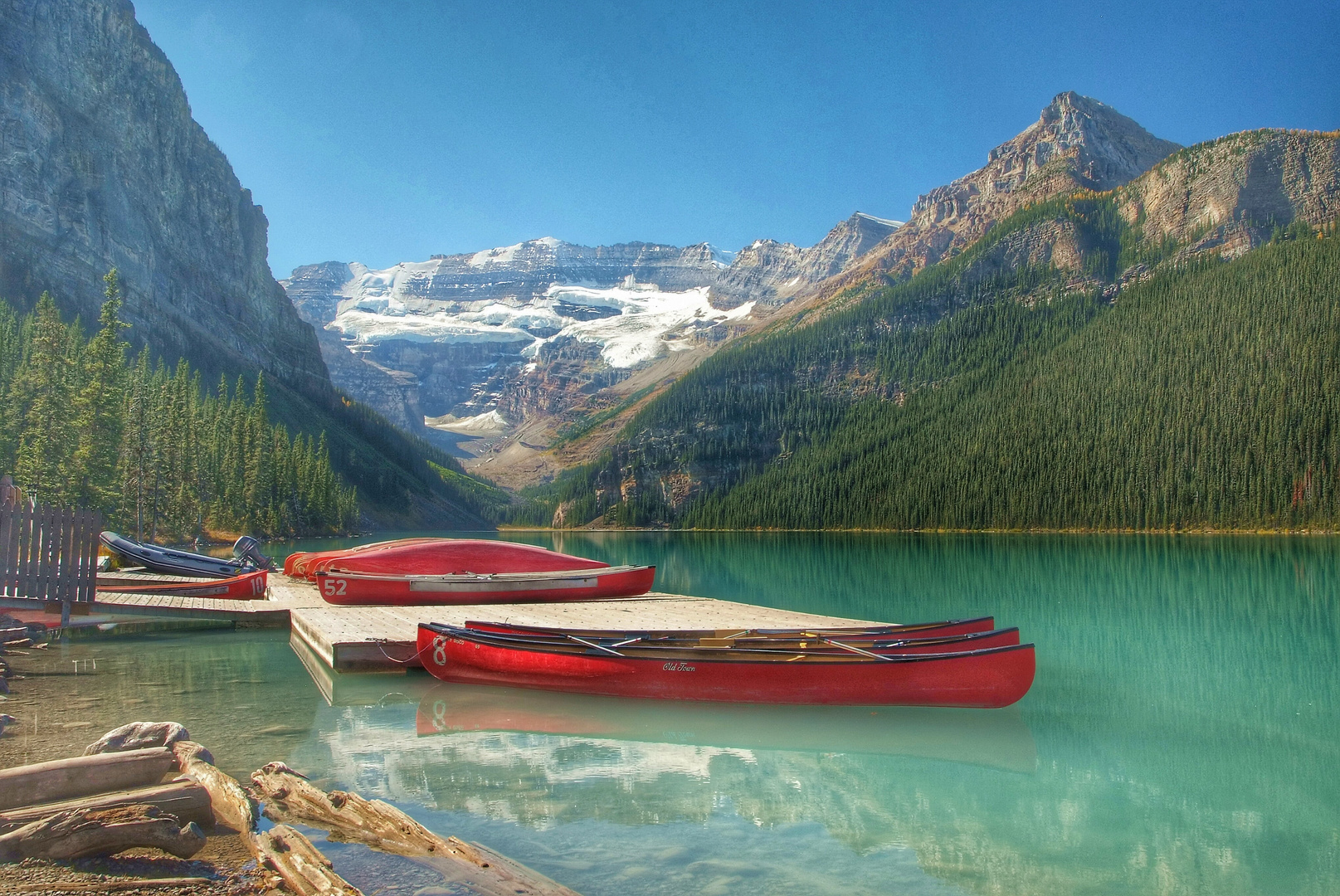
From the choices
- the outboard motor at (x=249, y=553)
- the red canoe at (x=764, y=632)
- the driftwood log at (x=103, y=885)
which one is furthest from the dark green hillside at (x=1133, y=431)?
the driftwood log at (x=103, y=885)

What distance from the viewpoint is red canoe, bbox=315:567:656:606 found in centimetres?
2677

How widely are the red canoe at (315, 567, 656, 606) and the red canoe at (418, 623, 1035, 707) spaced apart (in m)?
11.9

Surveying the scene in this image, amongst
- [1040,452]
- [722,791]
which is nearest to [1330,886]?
[722,791]

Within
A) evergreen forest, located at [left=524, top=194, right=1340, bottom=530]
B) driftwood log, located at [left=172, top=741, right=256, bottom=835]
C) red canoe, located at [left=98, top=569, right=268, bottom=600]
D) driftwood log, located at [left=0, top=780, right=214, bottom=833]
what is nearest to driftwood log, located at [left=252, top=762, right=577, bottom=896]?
driftwood log, located at [left=172, top=741, right=256, bottom=835]

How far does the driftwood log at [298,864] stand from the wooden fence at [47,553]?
582 inches

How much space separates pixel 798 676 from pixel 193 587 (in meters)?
24.4

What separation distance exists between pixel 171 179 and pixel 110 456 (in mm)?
165448

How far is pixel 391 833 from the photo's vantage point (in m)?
8.05

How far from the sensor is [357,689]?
1692 cm

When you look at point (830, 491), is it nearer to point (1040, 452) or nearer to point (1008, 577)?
point (1040, 452)

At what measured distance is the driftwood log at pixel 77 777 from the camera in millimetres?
7320

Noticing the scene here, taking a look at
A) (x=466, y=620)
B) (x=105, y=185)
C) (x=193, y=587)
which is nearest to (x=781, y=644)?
(x=466, y=620)

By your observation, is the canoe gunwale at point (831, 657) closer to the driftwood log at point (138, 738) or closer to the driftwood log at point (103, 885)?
the driftwood log at point (138, 738)

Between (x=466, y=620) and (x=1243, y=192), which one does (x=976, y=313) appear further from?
(x=466, y=620)
